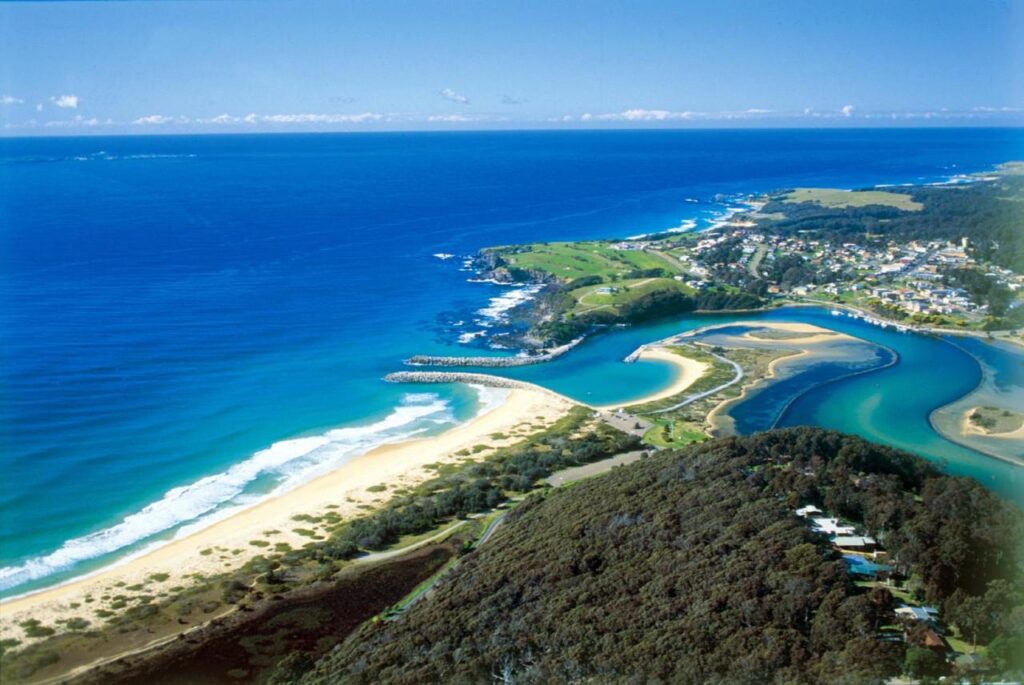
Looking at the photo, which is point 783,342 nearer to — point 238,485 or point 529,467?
point 529,467

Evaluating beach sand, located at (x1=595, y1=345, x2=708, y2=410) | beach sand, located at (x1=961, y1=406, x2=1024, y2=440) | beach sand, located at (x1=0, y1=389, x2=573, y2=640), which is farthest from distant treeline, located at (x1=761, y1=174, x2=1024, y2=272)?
beach sand, located at (x1=0, y1=389, x2=573, y2=640)

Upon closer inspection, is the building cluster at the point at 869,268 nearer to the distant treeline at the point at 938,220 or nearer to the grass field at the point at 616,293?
the distant treeline at the point at 938,220

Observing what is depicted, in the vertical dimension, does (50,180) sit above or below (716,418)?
above

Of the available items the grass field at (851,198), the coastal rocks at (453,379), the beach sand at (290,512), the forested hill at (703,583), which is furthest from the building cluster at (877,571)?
the grass field at (851,198)

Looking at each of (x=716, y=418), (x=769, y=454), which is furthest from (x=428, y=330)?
(x=769, y=454)

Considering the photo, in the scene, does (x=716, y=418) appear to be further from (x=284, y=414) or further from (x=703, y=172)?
(x=703, y=172)

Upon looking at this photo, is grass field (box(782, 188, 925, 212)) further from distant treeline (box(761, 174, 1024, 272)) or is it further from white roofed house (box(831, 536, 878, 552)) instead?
white roofed house (box(831, 536, 878, 552))

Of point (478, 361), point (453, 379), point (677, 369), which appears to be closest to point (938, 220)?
point (677, 369)
